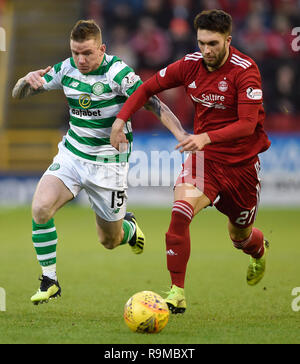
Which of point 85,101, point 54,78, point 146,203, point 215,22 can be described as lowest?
point 85,101

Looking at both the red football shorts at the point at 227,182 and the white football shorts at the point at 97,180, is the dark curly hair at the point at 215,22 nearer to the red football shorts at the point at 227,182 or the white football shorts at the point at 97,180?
the red football shorts at the point at 227,182

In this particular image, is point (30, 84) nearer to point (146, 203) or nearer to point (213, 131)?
point (213, 131)

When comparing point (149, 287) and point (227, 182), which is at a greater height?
point (227, 182)

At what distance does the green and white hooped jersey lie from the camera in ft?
21.9

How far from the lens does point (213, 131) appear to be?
5.80 meters

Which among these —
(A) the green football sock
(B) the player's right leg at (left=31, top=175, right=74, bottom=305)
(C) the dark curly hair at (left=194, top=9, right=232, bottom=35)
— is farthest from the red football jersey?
(A) the green football sock

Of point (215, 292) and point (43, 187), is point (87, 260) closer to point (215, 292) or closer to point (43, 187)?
point (215, 292)

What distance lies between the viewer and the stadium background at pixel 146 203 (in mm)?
5949

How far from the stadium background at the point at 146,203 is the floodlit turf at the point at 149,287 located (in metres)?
0.02

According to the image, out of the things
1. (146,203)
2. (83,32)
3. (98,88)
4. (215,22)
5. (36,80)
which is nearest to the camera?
(215,22)

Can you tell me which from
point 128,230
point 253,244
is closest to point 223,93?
point 253,244

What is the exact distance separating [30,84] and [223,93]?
5.52ft

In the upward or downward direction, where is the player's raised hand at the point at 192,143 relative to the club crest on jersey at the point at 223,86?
downward

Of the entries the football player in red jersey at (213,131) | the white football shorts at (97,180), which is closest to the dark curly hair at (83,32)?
the football player in red jersey at (213,131)
